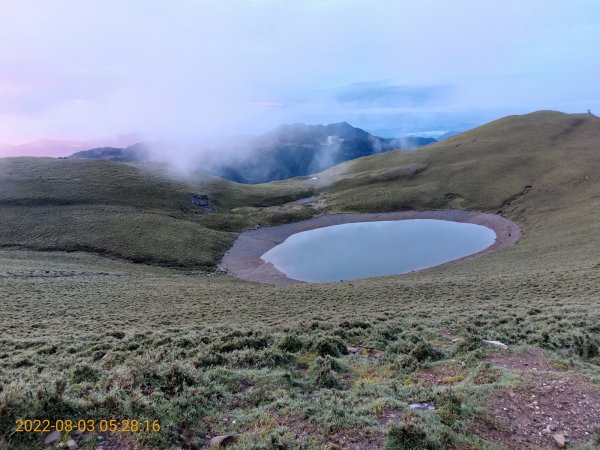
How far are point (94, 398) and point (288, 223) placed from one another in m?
69.4

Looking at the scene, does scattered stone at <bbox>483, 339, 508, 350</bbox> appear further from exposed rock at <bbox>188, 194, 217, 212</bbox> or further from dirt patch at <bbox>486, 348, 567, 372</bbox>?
exposed rock at <bbox>188, 194, 217, 212</bbox>

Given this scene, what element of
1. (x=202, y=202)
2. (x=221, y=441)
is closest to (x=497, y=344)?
(x=221, y=441)

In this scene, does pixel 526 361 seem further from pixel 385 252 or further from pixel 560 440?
pixel 385 252

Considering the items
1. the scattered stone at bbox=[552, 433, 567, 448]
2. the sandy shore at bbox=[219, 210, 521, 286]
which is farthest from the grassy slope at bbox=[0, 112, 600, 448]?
the sandy shore at bbox=[219, 210, 521, 286]

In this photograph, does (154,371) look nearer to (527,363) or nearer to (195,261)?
(527,363)

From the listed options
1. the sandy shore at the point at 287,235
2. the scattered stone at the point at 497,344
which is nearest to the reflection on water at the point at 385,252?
the sandy shore at the point at 287,235

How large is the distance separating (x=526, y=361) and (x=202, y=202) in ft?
253

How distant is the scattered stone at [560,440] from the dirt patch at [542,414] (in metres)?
0.06

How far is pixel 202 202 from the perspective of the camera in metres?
81.8

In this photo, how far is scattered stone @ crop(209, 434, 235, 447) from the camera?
252 inches

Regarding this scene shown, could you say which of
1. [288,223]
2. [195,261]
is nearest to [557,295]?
[195,261]

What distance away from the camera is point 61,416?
6.81 meters

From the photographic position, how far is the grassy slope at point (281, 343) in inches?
276

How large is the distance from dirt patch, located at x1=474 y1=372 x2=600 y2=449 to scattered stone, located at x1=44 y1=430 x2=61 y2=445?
7335 mm
